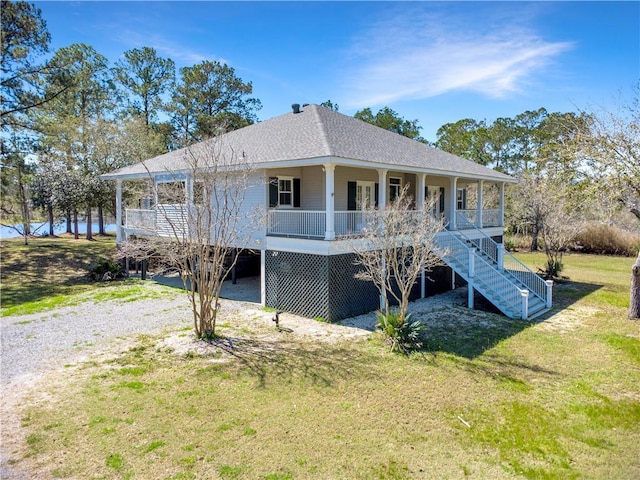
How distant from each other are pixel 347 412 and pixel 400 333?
11.7ft

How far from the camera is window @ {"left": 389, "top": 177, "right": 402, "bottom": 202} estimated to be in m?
18.3

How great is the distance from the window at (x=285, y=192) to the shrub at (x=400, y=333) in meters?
6.93

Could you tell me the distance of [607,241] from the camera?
103 ft

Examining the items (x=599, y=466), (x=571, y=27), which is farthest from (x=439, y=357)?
(x=571, y=27)

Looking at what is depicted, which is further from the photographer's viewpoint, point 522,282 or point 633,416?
point 522,282

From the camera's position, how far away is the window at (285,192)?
15.6 m

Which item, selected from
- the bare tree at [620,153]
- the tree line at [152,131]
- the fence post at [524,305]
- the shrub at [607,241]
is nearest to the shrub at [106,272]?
the tree line at [152,131]

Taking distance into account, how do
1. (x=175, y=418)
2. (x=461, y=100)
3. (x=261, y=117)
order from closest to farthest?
(x=175, y=418)
(x=461, y=100)
(x=261, y=117)

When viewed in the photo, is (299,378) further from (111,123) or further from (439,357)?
(111,123)

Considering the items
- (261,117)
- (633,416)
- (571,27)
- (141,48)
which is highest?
(141,48)

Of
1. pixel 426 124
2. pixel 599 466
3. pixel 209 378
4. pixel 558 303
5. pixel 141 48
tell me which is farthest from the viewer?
pixel 426 124

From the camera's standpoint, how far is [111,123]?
100ft

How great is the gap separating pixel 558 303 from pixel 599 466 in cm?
1146

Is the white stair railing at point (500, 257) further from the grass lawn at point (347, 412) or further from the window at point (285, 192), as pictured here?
the window at point (285, 192)
